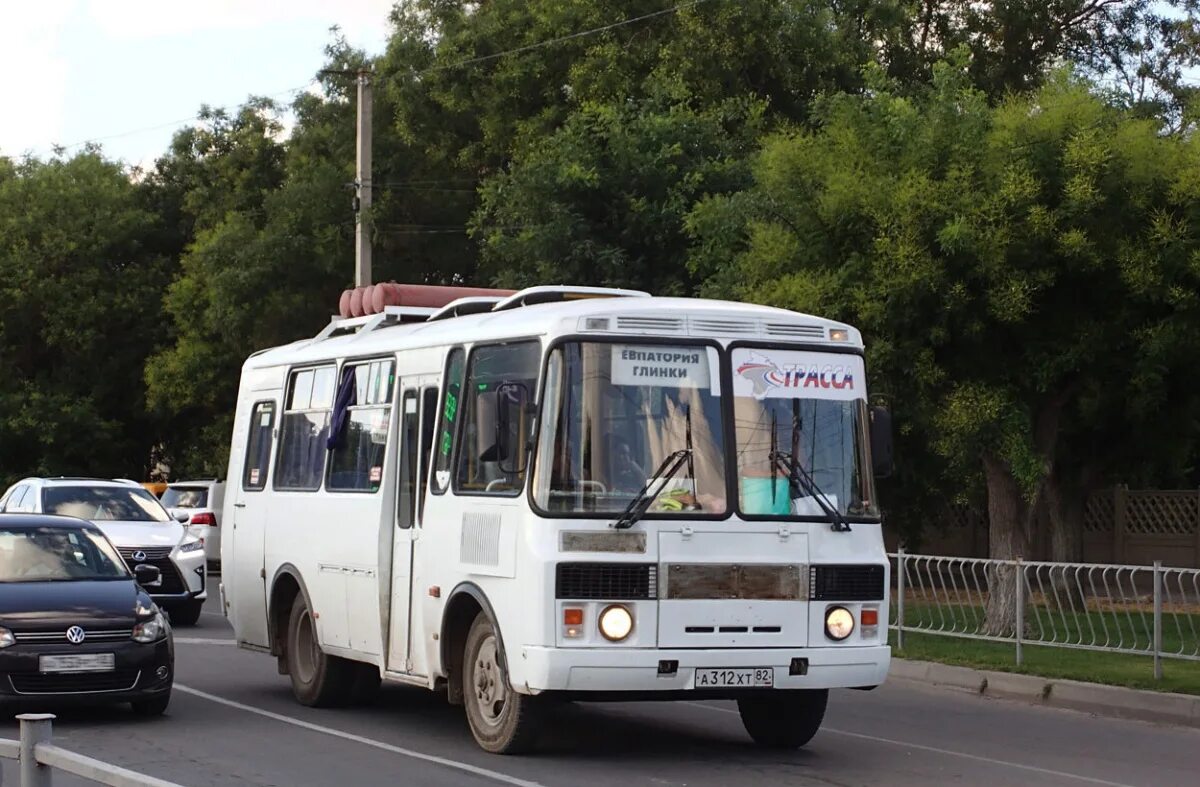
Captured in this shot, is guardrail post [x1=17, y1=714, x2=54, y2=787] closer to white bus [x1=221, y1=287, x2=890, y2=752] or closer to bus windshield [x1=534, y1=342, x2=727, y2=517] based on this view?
white bus [x1=221, y1=287, x2=890, y2=752]

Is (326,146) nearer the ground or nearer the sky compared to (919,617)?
nearer the sky

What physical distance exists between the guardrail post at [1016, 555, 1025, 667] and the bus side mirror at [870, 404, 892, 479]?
5902mm

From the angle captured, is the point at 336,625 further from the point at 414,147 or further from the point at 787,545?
the point at 414,147

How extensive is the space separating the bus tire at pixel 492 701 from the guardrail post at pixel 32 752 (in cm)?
569

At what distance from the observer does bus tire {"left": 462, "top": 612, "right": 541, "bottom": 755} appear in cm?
1141

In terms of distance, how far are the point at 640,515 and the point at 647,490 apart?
0.59ft

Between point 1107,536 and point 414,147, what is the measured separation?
53.8ft

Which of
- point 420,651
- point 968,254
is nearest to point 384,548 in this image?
point 420,651

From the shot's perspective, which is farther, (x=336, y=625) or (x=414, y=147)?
(x=414, y=147)

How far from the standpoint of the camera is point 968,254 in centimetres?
1820

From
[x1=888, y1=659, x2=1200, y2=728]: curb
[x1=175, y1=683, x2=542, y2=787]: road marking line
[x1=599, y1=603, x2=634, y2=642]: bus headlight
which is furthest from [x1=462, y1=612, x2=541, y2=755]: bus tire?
[x1=888, y1=659, x2=1200, y2=728]: curb

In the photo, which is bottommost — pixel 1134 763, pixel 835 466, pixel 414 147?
pixel 1134 763

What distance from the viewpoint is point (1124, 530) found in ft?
99.3

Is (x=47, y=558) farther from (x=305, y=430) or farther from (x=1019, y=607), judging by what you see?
(x=1019, y=607)
